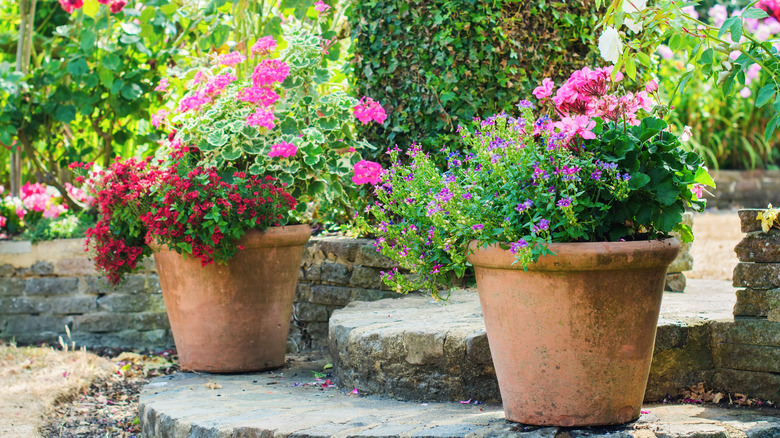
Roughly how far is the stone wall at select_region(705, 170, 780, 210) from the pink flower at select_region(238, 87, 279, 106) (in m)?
5.22

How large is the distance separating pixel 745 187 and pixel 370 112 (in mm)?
5124

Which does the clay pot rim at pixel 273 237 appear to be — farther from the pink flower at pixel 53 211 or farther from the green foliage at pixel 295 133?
the pink flower at pixel 53 211

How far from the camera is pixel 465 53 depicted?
135 inches

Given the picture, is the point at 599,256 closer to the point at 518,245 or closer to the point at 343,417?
the point at 518,245

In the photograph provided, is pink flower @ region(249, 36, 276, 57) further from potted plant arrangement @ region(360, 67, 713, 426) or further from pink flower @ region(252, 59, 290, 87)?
potted plant arrangement @ region(360, 67, 713, 426)

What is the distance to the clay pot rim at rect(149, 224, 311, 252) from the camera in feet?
10.4

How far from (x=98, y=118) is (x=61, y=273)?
1069mm

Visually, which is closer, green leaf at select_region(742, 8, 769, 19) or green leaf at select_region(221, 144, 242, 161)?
green leaf at select_region(742, 8, 769, 19)

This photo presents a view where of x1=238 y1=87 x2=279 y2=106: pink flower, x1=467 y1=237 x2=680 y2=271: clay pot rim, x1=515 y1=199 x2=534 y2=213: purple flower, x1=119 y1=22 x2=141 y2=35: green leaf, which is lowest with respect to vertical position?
x1=467 y1=237 x2=680 y2=271: clay pot rim

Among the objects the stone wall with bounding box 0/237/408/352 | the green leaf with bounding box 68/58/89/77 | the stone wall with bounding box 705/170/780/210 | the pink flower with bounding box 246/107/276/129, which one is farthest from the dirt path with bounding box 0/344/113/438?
the stone wall with bounding box 705/170/780/210

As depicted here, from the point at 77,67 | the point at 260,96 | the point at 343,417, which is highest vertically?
the point at 77,67

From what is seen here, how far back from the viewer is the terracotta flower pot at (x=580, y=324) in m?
1.97

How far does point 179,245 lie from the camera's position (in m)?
3.05

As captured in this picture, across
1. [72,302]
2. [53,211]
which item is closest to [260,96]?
[72,302]
